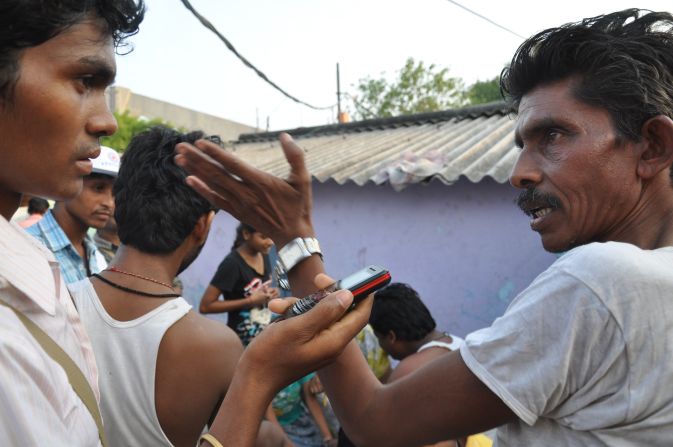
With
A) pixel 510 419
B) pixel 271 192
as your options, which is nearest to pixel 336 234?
pixel 271 192

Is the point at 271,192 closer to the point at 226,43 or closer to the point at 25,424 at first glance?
the point at 25,424

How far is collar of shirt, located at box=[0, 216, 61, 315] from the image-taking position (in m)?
0.94

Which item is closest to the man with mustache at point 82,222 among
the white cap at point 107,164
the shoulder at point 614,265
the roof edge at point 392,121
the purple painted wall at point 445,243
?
the white cap at point 107,164

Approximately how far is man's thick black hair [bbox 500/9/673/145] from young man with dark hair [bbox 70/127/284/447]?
4.66 feet

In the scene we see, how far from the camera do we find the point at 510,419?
4.01 feet

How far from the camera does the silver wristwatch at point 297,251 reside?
168 cm

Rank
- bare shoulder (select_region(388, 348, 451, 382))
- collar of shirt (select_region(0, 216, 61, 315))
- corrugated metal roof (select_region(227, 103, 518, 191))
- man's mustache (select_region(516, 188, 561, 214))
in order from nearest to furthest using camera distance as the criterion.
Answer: collar of shirt (select_region(0, 216, 61, 315)), man's mustache (select_region(516, 188, 561, 214)), bare shoulder (select_region(388, 348, 451, 382)), corrugated metal roof (select_region(227, 103, 518, 191))

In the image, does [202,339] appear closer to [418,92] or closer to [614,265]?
[614,265]

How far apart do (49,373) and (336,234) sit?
6.11 m

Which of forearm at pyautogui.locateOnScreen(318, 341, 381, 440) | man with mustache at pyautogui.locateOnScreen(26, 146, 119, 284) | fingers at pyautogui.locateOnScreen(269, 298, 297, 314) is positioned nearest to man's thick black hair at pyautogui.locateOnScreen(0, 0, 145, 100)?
fingers at pyautogui.locateOnScreen(269, 298, 297, 314)

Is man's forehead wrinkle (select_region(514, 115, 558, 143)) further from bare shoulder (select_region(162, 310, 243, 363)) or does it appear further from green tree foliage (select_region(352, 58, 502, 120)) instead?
green tree foliage (select_region(352, 58, 502, 120))

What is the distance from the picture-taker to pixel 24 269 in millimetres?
978

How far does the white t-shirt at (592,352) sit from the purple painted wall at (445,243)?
4.43 metres

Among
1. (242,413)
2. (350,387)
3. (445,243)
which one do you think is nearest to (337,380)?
(350,387)
